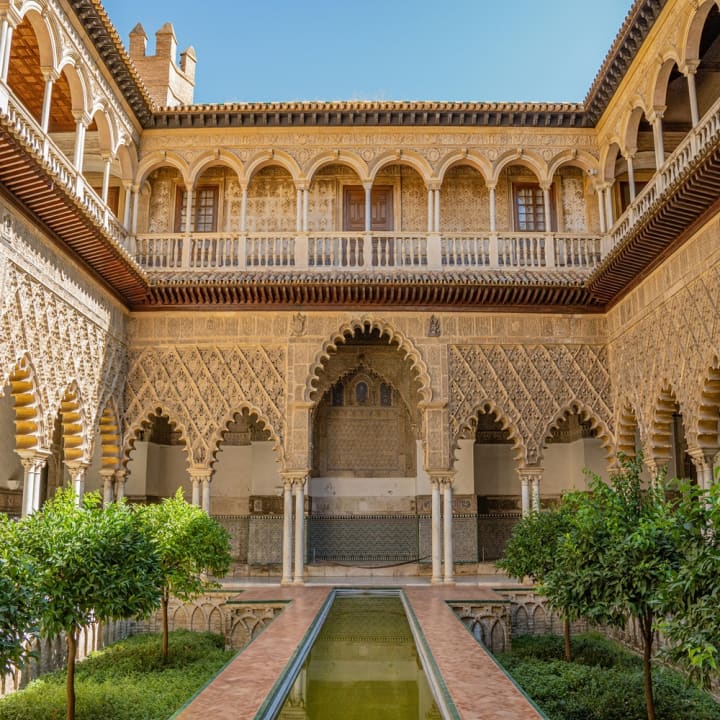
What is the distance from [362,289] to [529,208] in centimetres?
381

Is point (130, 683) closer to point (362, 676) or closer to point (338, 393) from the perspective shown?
point (362, 676)

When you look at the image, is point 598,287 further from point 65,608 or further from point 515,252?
point 65,608

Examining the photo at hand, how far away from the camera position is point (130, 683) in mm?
7344

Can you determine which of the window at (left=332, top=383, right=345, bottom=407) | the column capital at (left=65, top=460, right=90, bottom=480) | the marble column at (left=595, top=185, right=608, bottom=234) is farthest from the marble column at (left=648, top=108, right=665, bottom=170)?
the column capital at (left=65, top=460, right=90, bottom=480)

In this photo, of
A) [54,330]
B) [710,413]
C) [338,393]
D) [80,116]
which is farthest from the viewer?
[338,393]

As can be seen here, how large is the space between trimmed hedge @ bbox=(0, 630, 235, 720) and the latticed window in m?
8.50

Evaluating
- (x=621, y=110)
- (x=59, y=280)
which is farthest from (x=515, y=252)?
(x=59, y=280)

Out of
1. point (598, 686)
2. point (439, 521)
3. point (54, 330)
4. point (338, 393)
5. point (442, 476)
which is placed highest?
point (338, 393)

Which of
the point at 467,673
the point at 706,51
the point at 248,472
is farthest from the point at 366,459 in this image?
the point at 467,673

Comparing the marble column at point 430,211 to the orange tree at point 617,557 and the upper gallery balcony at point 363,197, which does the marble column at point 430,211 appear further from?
the orange tree at point 617,557

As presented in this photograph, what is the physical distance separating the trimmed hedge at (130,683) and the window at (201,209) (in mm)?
7033

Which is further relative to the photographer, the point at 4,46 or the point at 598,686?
the point at 4,46

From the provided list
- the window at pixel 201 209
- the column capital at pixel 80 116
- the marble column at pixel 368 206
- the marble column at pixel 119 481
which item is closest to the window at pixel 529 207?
the marble column at pixel 368 206

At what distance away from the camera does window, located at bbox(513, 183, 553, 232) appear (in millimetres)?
13445
